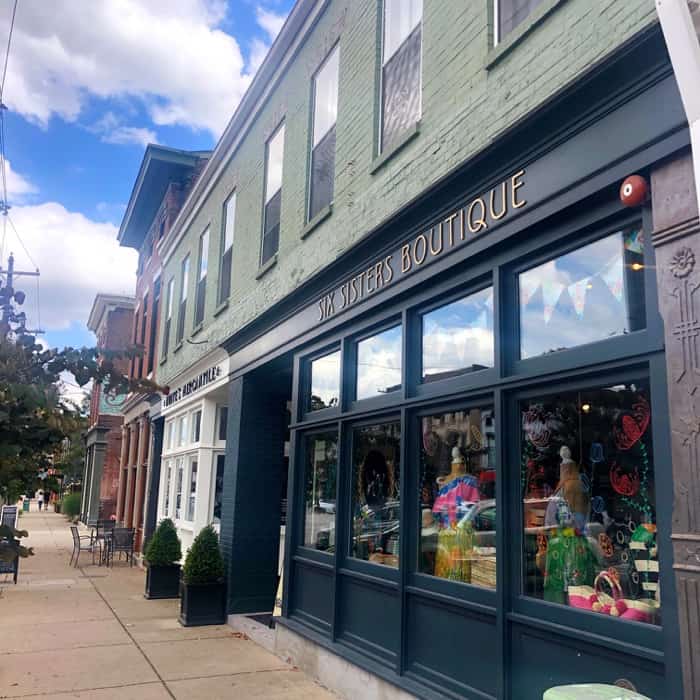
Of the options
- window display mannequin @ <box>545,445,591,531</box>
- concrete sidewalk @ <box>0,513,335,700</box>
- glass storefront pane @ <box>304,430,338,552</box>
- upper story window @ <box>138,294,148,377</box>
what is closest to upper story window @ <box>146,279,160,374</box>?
upper story window @ <box>138,294,148,377</box>

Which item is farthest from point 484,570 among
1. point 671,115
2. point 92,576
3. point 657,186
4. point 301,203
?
point 92,576

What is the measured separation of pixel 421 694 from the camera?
524 cm

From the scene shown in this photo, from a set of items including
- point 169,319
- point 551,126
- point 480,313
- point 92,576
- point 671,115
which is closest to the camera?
point 671,115

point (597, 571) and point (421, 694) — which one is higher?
point (597, 571)

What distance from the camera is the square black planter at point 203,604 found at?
959 cm

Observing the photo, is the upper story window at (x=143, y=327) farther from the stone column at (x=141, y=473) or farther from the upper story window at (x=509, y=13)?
the upper story window at (x=509, y=13)

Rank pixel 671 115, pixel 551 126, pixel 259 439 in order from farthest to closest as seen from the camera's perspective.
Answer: pixel 259 439 → pixel 551 126 → pixel 671 115

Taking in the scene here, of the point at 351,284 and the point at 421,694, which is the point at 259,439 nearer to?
the point at 351,284

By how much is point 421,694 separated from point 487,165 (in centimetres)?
390

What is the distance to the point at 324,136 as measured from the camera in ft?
28.5

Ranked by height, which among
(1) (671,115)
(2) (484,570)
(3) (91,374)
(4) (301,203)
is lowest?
(2) (484,570)

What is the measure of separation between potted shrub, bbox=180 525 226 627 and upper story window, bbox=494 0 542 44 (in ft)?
24.1

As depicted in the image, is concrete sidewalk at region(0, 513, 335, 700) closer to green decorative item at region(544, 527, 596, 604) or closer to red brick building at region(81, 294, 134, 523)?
green decorative item at region(544, 527, 596, 604)

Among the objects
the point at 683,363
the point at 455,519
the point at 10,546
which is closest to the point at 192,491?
the point at 455,519
